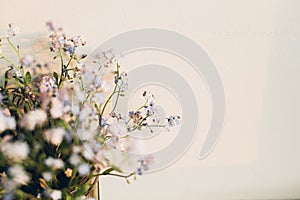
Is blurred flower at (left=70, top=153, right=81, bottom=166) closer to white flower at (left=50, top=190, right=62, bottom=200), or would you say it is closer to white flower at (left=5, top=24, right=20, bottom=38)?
white flower at (left=50, top=190, right=62, bottom=200)

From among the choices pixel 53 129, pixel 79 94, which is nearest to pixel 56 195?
pixel 53 129

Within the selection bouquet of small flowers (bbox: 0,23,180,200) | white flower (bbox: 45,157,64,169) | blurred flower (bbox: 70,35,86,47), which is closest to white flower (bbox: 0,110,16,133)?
bouquet of small flowers (bbox: 0,23,180,200)

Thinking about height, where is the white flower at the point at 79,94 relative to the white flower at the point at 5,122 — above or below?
above

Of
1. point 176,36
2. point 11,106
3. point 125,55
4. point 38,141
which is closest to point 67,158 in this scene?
point 38,141

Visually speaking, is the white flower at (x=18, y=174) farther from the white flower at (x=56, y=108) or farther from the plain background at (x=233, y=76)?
the plain background at (x=233, y=76)

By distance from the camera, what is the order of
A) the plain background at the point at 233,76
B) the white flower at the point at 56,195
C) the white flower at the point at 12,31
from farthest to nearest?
the plain background at the point at 233,76, the white flower at the point at 12,31, the white flower at the point at 56,195

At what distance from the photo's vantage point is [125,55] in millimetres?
1125

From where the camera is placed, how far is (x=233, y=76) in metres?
1.19

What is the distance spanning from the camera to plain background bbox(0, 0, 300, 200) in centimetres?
108

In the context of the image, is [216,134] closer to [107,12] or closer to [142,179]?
[142,179]

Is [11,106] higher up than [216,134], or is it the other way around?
[216,134]

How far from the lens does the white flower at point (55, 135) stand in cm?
91

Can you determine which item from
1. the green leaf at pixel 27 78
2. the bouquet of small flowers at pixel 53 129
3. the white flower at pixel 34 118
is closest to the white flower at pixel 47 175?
the bouquet of small flowers at pixel 53 129

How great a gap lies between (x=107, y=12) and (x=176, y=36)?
208mm
